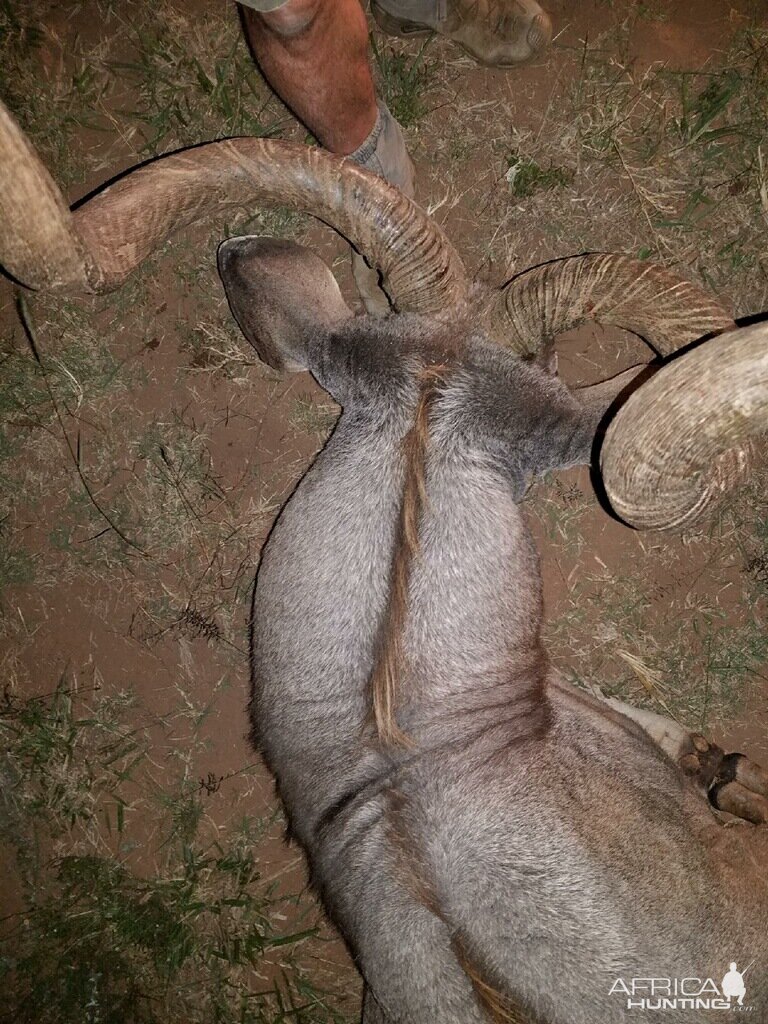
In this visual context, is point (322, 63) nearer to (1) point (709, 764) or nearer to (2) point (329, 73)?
(2) point (329, 73)

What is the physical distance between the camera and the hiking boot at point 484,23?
4.43 meters

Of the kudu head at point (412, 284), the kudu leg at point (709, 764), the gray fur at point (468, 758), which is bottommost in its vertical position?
the kudu leg at point (709, 764)

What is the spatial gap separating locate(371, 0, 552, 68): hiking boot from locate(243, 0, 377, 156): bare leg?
94 centimetres

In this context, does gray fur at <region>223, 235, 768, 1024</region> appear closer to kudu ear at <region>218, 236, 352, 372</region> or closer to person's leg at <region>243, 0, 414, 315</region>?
kudu ear at <region>218, 236, 352, 372</region>

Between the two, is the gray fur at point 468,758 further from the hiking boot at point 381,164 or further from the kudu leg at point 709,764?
the hiking boot at point 381,164

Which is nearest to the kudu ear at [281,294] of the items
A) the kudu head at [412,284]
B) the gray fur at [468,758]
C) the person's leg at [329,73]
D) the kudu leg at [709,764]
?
the kudu head at [412,284]

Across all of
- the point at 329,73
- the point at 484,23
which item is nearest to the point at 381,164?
the point at 329,73

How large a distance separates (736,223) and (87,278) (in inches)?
150

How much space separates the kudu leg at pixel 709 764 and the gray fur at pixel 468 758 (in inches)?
20.7

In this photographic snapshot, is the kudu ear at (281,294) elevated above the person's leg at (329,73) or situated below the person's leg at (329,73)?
below

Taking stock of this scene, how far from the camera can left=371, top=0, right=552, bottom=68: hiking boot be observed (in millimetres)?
4434

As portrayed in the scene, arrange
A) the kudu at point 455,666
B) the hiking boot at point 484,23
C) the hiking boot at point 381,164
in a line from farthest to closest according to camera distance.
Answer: the hiking boot at point 484,23 < the hiking boot at point 381,164 < the kudu at point 455,666

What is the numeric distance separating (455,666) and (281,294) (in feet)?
6.84

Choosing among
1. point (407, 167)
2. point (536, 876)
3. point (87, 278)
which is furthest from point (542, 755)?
point (407, 167)
